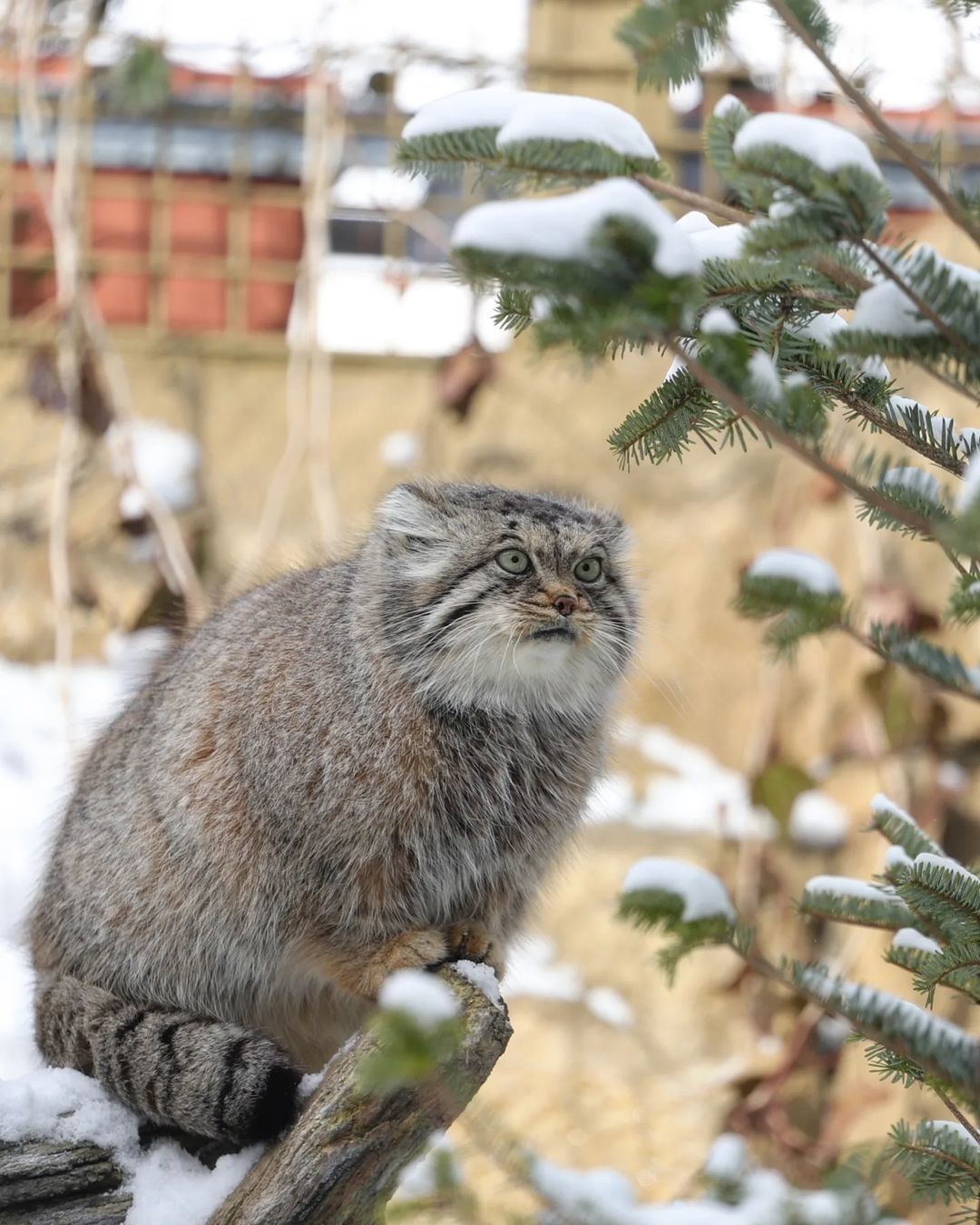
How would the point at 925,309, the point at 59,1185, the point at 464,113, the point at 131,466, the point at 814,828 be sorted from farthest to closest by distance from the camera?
1. the point at 131,466
2. the point at 814,828
3. the point at 59,1185
4. the point at 464,113
5. the point at 925,309

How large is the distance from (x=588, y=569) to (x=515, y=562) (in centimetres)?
17

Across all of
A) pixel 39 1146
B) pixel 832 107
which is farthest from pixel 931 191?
pixel 832 107

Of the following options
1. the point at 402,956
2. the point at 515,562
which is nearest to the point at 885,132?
the point at 515,562

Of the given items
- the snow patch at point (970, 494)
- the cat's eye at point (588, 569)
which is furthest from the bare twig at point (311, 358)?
the snow patch at point (970, 494)

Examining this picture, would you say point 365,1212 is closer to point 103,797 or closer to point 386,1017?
point 103,797

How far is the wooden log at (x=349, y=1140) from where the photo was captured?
2367mm

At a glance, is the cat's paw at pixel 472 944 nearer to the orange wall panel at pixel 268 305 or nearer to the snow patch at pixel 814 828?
the snow patch at pixel 814 828

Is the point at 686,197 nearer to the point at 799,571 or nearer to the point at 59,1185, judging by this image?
the point at 799,571

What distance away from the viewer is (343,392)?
6.50m

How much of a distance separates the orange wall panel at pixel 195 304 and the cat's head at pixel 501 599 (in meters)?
3.95

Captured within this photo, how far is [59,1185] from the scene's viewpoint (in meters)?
2.52

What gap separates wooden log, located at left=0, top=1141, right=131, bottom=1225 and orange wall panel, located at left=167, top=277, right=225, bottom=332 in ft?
15.3

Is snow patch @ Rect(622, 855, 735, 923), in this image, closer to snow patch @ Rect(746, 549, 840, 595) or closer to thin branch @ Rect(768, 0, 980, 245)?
snow patch @ Rect(746, 549, 840, 595)

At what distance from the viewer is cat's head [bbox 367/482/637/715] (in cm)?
275
